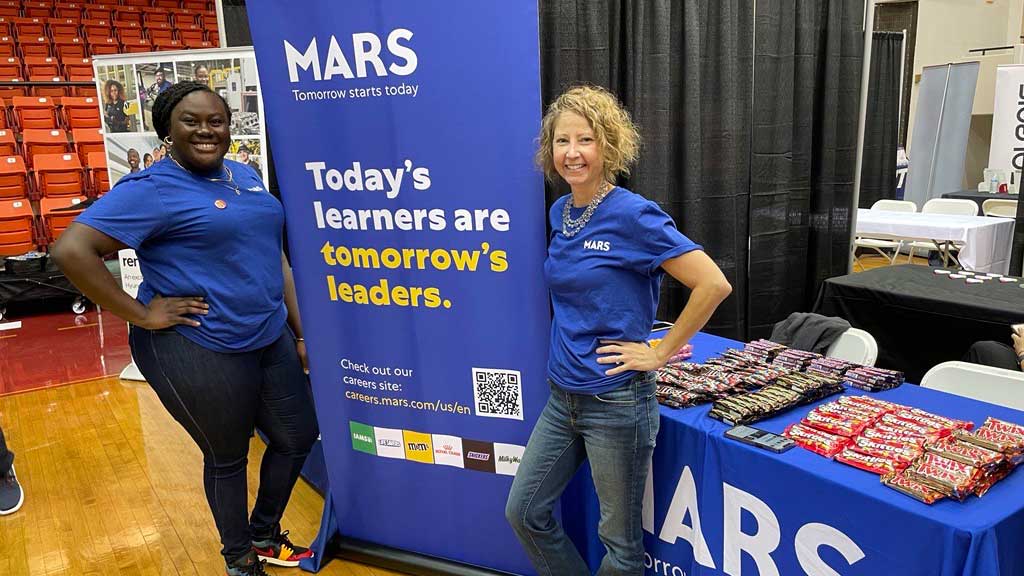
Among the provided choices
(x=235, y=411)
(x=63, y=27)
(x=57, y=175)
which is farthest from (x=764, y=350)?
(x=63, y=27)

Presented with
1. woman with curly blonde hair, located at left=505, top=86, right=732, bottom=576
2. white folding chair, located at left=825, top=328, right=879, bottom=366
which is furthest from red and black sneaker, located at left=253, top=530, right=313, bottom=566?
white folding chair, located at left=825, top=328, right=879, bottom=366

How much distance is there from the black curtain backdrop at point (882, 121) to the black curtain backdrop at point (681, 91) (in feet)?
16.1

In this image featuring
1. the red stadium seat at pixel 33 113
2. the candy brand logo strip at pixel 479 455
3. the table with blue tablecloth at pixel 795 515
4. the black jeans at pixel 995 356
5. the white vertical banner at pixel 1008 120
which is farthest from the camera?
the red stadium seat at pixel 33 113

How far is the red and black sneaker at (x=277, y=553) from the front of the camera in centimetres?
235

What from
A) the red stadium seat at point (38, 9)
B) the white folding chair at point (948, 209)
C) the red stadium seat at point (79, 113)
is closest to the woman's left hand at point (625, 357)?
the white folding chair at point (948, 209)

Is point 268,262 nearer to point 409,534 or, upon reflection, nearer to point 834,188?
point 409,534

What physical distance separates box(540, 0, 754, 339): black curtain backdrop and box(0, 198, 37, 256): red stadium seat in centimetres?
687

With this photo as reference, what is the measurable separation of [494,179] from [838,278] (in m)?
2.52

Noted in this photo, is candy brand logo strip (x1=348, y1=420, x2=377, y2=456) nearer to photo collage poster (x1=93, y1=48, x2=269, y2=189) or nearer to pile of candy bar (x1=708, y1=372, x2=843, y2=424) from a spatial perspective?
pile of candy bar (x1=708, y1=372, x2=843, y2=424)

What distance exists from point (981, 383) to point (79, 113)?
33.9 ft

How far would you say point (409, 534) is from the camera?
2297 millimetres

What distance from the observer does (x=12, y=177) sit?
791 cm

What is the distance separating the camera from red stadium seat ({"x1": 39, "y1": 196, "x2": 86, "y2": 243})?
7410mm

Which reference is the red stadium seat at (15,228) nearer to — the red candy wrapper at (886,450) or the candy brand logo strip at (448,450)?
the candy brand logo strip at (448,450)
